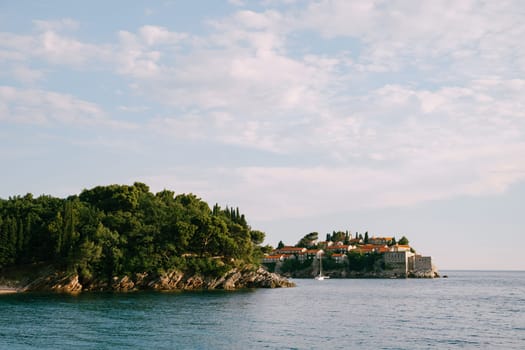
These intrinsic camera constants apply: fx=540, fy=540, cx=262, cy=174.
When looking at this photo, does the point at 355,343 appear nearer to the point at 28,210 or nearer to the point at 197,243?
the point at 197,243

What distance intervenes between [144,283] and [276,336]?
58.4 metres

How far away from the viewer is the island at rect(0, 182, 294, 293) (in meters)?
90.6

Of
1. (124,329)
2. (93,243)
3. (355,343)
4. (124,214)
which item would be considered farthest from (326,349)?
(124,214)

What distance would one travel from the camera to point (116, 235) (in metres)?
96.2

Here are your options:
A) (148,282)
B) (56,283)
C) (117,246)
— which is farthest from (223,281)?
(56,283)

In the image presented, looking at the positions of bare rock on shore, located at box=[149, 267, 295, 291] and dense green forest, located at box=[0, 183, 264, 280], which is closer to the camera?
dense green forest, located at box=[0, 183, 264, 280]

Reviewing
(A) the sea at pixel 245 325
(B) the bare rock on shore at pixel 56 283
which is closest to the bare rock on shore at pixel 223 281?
(B) the bare rock on shore at pixel 56 283

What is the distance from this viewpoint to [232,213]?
13800 cm

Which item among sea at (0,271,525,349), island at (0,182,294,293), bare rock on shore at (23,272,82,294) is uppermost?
island at (0,182,294,293)

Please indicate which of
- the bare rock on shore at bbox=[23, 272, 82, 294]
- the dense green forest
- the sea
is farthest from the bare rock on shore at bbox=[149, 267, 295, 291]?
the sea

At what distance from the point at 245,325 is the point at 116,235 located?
50.9 m

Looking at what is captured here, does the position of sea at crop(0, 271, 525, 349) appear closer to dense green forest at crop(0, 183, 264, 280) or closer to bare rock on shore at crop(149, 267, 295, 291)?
dense green forest at crop(0, 183, 264, 280)

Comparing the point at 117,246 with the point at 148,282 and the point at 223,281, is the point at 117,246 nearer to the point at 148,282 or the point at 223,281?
the point at 148,282

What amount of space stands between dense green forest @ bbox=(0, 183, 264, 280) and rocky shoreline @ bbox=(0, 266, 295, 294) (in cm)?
157
